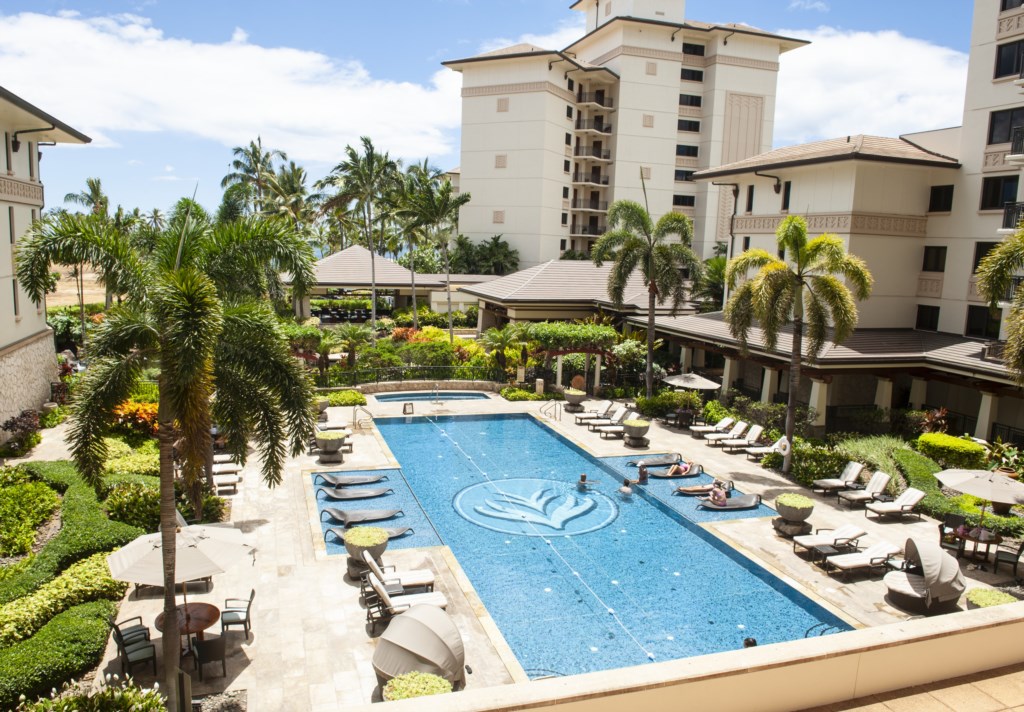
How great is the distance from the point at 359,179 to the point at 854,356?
28.4 m

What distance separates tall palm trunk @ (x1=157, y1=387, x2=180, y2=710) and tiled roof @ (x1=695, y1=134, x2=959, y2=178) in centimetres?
2394

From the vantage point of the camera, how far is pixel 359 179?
41500mm

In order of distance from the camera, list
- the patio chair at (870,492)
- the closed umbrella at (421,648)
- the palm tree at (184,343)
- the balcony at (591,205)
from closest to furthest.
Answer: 1. the palm tree at (184,343)
2. the closed umbrella at (421,648)
3. the patio chair at (870,492)
4. the balcony at (591,205)

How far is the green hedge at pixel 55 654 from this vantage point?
930 centimetres

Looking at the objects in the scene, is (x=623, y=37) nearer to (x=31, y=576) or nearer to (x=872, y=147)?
(x=872, y=147)

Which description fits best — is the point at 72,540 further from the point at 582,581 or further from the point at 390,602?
the point at 582,581

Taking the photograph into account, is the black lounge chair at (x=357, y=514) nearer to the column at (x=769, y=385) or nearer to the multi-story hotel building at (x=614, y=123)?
the column at (x=769, y=385)

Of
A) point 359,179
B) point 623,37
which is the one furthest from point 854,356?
point 623,37

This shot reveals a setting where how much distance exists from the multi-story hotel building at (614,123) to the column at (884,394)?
1464 inches

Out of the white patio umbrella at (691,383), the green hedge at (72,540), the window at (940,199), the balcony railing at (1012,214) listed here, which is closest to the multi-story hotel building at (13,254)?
the green hedge at (72,540)

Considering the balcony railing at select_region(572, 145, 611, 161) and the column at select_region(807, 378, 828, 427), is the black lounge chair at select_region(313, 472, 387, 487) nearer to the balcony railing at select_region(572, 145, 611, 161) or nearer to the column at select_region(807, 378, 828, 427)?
the column at select_region(807, 378, 828, 427)

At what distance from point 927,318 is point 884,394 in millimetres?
4725

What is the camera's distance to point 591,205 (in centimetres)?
6525

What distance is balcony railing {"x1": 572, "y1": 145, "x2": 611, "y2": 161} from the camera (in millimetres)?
63031
